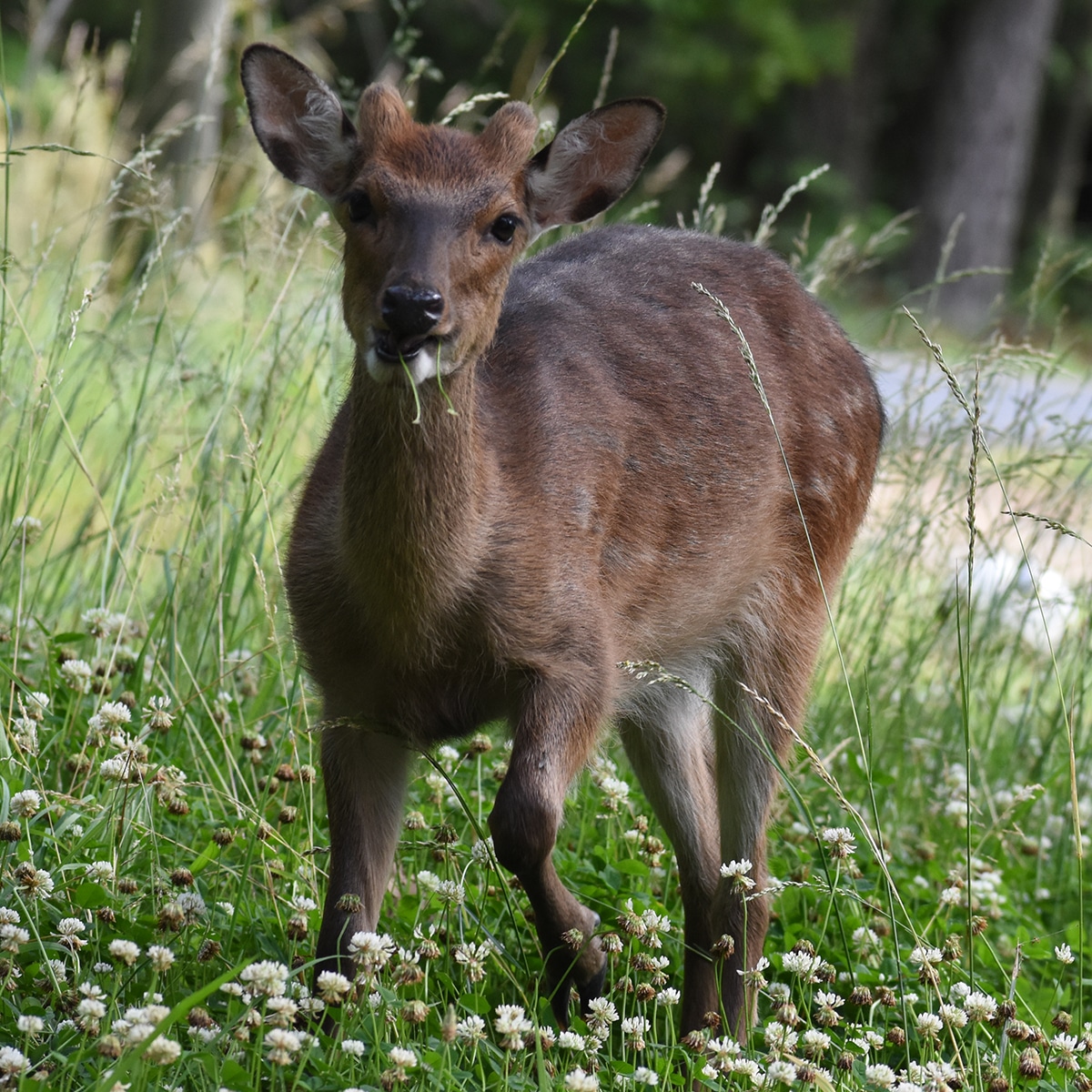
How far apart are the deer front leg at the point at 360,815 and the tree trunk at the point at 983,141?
1771 centimetres

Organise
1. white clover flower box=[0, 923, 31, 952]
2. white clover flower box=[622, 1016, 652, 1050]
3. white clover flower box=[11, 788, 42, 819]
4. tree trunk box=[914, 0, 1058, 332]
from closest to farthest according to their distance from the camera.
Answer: white clover flower box=[0, 923, 31, 952], white clover flower box=[622, 1016, 652, 1050], white clover flower box=[11, 788, 42, 819], tree trunk box=[914, 0, 1058, 332]

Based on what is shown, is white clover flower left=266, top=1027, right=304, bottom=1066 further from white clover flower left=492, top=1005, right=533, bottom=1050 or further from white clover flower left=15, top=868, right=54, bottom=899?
white clover flower left=15, top=868, right=54, bottom=899

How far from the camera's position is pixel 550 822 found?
3.24m

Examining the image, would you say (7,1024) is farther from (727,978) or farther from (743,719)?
(743,719)

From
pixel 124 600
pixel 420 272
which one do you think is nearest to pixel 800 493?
pixel 420 272

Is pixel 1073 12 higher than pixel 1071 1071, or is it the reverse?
pixel 1073 12

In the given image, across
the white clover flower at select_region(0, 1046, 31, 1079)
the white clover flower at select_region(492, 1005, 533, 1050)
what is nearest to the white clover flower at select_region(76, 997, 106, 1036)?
the white clover flower at select_region(0, 1046, 31, 1079)

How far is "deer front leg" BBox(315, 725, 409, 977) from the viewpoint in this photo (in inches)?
133

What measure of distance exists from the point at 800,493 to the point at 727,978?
1.28m

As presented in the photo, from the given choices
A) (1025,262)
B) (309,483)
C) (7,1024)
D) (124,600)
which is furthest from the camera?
(1025,262)

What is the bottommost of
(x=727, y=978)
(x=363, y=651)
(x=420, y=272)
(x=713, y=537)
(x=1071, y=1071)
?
(x=727, y=978)

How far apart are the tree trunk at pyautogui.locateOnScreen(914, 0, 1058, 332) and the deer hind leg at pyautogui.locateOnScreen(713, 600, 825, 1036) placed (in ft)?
54.4

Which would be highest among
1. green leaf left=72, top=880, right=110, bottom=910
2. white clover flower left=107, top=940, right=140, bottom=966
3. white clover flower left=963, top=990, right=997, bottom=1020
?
white clover flower left=963, top=990, right=997, bottom=1020

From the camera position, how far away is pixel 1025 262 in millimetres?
24703
